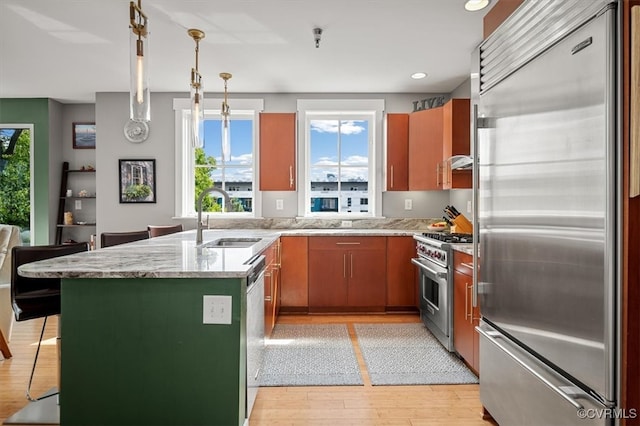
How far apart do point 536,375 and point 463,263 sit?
4.07ft

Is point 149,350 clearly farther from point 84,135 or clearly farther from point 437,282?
point 84,135

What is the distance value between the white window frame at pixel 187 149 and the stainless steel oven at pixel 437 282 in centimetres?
209

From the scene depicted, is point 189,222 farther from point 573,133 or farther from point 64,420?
point 573,133

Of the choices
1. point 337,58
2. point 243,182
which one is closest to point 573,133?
point 337,58

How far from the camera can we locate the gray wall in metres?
4.57

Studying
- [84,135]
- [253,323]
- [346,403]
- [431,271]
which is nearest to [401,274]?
[431,271]

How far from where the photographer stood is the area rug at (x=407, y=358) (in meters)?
2.54

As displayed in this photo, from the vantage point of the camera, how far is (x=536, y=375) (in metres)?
1.48

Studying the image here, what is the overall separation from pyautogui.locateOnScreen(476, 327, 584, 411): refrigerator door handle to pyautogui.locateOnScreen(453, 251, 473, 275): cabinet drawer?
→ 1.97ft

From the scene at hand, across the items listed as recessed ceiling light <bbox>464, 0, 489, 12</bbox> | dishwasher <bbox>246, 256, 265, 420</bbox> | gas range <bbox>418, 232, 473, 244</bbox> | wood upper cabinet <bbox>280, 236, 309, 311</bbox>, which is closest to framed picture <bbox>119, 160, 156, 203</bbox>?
wood upper cabinet <bbox>280, 236, 309, 311</bbox>

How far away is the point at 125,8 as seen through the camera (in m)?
2.64

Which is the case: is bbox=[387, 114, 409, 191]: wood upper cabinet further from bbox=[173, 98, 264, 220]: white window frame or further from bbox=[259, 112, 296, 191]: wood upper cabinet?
bbox=[173, 98, 264, 220]: white window frame

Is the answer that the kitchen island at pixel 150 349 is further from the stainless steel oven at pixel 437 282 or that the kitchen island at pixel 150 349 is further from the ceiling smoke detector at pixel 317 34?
the ceiling smoke detector at pixel 317 34

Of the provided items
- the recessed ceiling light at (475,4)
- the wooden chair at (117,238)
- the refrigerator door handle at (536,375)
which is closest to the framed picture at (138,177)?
the wooden chair at (117,238)
